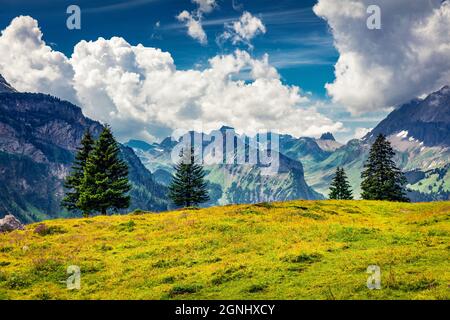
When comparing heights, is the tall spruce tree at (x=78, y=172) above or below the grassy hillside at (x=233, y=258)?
above

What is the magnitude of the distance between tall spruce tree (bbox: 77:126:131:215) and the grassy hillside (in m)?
23.0

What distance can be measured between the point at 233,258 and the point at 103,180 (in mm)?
42087

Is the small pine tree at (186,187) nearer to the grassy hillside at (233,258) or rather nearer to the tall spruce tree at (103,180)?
the tall spruce tree at (103,180)

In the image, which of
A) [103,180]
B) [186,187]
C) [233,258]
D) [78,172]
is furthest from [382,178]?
[233,258]

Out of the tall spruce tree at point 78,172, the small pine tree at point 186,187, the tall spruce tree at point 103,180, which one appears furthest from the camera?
the small pine tree at point 186,187

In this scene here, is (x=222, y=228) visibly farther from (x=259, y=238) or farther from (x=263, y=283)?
(x=263, y=283)

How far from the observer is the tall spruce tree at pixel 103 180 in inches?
2472

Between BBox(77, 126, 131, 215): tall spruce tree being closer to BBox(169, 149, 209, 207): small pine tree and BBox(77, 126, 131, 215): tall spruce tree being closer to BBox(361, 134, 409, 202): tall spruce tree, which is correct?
BBox(169, 149, 209, 207): small pine tree

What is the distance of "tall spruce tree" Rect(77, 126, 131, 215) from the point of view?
6278cm

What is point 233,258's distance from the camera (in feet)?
82.9

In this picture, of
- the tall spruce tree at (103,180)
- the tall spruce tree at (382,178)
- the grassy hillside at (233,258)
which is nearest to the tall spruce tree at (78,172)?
the tall spruce tree at (103,180)

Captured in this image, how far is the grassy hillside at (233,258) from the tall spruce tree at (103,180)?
2300 cm

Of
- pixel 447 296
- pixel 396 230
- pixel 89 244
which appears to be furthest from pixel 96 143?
pixel 447 296

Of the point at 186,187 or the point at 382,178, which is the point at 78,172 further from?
the point at 382,178
